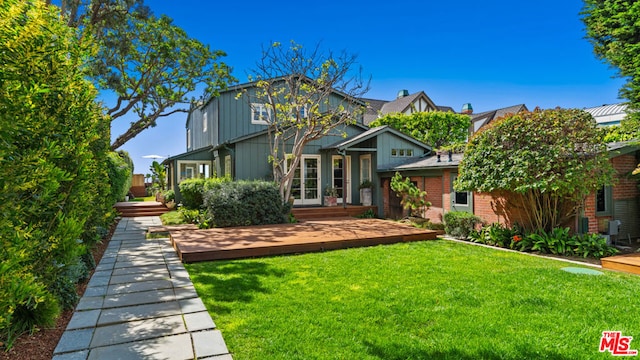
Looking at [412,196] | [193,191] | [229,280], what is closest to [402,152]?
[412,196]

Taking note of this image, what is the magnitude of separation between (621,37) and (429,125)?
43.1 feet

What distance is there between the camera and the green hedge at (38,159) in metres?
2.25

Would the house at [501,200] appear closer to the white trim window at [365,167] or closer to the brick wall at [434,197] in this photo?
the brick wall at [434,197]

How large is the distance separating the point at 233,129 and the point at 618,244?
548 inches

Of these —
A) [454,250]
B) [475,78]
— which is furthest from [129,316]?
[475,78]

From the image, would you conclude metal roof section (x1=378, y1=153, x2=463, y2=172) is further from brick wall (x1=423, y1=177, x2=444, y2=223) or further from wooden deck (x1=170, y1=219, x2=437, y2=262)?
wooden deck (x1=170, y1=219, x2=437, y2=262)

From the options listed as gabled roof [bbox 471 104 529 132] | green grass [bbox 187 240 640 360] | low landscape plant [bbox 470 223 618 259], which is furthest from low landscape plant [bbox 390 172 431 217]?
gabled roof [bbox 471 104 529 132]

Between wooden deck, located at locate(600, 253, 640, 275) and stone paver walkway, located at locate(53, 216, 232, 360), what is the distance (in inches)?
278

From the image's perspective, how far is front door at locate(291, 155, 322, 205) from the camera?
1438 cm

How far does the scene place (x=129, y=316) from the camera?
3943mm

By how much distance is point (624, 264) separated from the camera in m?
6.06

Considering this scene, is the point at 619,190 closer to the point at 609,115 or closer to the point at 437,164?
the point at 437,164

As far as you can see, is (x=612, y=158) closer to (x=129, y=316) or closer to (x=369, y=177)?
(x=369, y=177)

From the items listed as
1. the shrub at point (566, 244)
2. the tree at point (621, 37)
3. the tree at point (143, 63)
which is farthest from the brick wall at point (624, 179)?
the tree at point (143, 63)
